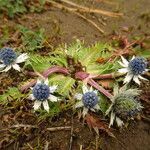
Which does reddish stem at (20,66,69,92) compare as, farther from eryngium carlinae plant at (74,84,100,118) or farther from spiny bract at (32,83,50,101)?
eryngium carlinae plant at (74,84,100,118)

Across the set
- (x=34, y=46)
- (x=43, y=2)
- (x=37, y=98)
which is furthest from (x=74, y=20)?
(x=37, y=98)

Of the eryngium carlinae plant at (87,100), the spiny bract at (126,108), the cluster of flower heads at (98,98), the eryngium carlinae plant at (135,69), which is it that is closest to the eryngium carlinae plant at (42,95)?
the cluster of flower heads at (98,98)

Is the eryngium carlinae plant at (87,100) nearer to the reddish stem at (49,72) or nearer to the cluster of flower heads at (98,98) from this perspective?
the cluster of flower heads at (98,98)

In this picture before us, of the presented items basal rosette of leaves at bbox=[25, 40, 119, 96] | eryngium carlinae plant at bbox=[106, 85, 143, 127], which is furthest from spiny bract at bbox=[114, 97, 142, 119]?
basal rosette of leaves at bbox=[25, 40, 119, 96]

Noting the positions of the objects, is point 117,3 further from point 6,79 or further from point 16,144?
point 16,144

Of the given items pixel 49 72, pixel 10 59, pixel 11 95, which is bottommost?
pixel 11 95

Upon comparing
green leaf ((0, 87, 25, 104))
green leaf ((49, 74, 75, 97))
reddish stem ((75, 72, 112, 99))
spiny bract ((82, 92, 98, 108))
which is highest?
spiny bract ((82, 92, 98, 108))

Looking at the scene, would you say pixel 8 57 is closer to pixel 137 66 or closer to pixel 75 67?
pixel 75 67

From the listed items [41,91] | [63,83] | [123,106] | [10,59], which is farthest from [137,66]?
[10,59]
